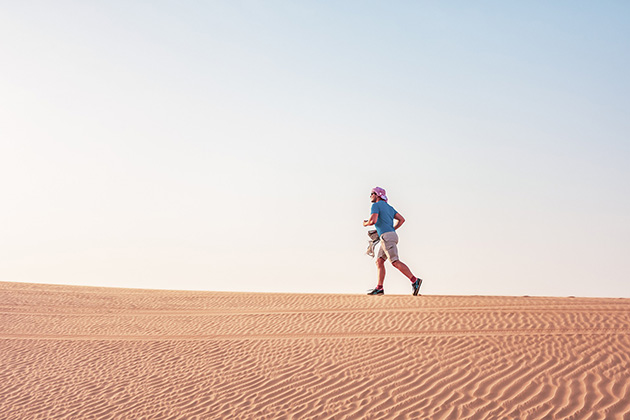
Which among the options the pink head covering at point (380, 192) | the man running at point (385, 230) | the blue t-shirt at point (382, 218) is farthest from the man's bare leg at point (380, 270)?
the pink head covering at point (380, 192)

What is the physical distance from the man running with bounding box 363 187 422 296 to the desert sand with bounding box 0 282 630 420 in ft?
1.98

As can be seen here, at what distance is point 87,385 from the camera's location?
368 inches

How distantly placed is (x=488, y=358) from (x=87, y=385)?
6280 mm

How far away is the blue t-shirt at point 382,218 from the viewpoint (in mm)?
13281

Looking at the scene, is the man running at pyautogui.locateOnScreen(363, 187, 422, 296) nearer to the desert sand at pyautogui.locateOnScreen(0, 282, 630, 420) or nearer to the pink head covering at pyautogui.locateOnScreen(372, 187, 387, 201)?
the pink head covering at pyautogui.locateOnScreen(372, 187, 387, 201)

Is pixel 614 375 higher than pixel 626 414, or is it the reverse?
pixel 614 375

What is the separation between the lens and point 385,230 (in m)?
13.3

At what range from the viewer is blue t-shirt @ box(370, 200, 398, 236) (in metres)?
13.3

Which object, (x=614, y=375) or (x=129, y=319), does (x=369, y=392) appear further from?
(x=129, y=319)

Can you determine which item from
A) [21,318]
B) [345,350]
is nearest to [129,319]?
[21,318]

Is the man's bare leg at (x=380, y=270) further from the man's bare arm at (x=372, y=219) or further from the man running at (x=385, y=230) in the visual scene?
the man's bare arm at (x=372, y=219)

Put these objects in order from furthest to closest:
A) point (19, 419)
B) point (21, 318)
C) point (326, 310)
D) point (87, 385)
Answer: point (21, 318), point (326, 310), point (87, 385), point (19, 419)

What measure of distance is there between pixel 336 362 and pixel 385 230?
180 inches

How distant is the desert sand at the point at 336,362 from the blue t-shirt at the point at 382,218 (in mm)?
1597
